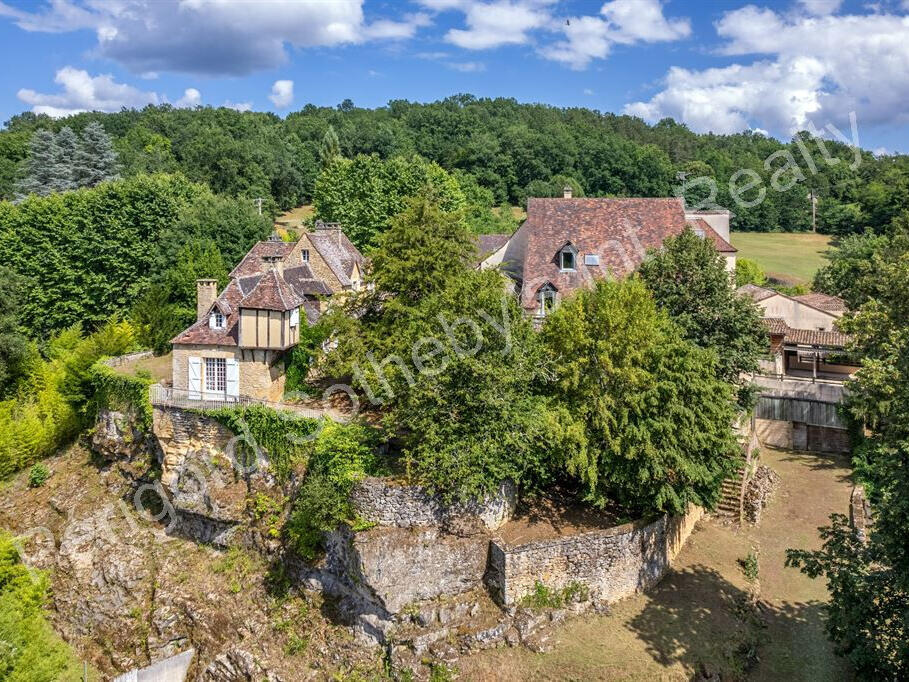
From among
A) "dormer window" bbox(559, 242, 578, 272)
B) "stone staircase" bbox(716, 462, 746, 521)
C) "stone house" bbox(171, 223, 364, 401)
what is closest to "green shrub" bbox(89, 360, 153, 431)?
"stone house" bbox(171, 223, 364, 401)

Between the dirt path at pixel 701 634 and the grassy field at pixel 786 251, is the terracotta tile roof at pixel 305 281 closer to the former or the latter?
the dirt path at pixel 701 634

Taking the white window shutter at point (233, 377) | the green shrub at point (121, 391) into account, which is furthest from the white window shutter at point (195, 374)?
the green shrub at point (121, 391)

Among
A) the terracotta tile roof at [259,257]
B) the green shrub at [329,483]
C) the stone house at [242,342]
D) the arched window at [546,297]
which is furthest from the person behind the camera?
the terracotta tile roof at [259,257]

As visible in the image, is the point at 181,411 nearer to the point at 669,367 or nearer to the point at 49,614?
the point at 49,614

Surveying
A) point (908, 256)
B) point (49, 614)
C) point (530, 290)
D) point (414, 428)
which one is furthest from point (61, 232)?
point (908, 256)

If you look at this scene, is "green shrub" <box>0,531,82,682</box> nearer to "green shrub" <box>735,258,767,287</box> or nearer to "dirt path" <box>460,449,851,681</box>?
"dirt path" <box>460,449,851,681</box>

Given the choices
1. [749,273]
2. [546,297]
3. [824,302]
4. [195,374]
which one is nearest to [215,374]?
[195,374]

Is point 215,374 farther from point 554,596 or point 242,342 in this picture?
point 554,596
